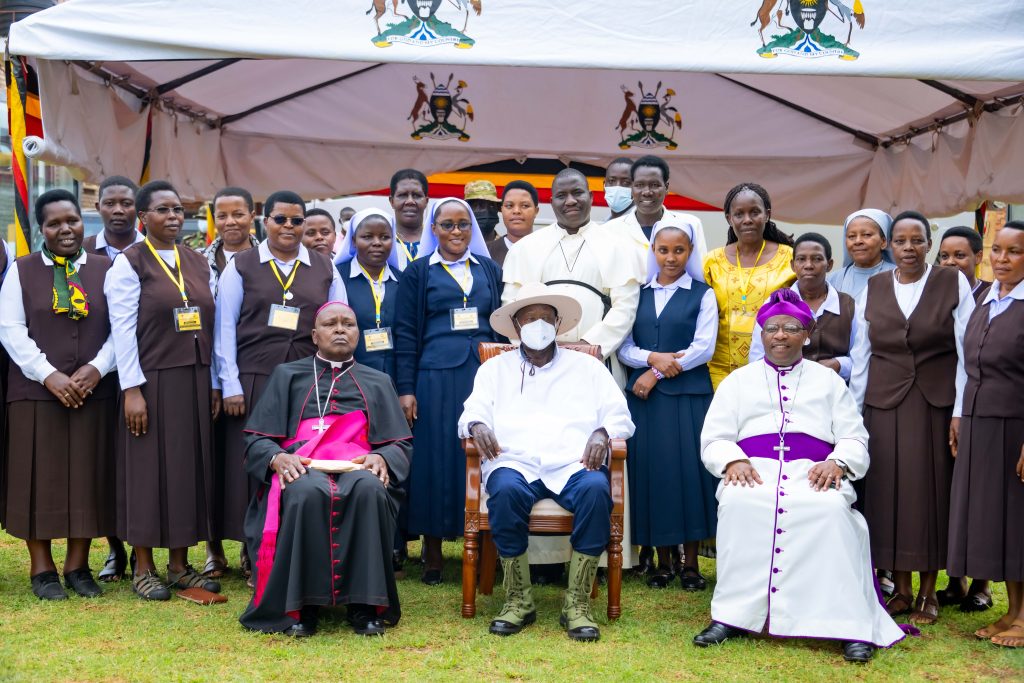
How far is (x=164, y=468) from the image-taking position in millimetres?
5590

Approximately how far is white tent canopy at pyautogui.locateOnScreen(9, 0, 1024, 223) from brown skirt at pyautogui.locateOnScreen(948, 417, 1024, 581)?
213 centimetres

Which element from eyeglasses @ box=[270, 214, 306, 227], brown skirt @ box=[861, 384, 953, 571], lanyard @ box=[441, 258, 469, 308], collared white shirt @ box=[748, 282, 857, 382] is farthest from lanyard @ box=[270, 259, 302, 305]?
brown skirt @ box=[861, 384, 953, 571]

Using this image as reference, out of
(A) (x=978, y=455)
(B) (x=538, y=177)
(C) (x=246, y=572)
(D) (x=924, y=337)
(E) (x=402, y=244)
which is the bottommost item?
(C) (x=246, y=572)

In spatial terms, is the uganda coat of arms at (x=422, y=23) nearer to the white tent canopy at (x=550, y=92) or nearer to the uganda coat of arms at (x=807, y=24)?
the white tent canopy at (x=550, y=92)

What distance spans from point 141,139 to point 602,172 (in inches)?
183

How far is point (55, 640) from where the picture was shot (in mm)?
4875

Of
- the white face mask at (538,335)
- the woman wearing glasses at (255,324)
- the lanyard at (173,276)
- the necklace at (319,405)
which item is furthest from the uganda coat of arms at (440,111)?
the necklace at (319,405)

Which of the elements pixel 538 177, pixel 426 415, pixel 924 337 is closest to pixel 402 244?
pixel 426 415

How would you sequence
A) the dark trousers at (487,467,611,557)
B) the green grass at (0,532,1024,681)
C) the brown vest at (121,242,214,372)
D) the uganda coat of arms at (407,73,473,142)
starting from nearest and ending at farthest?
the green grass at (0,532,1024,681) < the dark trousers at (487,467,611,557) < the brown vest at (121,242,214,372) < the uganda coat of arms at (407,73,473,142)

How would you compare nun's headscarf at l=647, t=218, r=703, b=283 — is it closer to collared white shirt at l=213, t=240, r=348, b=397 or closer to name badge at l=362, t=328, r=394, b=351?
name badge at l=362, t=328, r=394, b=351

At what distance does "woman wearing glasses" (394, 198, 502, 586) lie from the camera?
6.14 m

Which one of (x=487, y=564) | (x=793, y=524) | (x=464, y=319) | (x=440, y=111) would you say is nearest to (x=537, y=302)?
(x=464, y=319)

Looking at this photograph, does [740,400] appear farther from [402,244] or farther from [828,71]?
[402,244]

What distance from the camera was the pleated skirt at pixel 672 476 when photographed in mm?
6074
